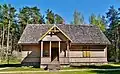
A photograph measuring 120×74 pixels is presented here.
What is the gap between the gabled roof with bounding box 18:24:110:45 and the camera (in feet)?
122

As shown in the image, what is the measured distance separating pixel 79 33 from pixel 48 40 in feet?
22.7

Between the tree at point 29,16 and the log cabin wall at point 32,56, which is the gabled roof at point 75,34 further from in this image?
the tree at point 29,16

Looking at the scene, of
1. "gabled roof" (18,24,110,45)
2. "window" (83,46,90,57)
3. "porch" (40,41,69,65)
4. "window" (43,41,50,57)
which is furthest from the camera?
"gabled roof" (18,24,110,45)

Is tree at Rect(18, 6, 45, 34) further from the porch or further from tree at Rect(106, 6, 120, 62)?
the porch

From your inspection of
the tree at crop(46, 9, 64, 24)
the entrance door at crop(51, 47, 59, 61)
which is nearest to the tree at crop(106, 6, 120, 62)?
the tree at crop(46, 9, 64, 24)

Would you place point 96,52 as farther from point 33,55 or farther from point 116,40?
point 116,40

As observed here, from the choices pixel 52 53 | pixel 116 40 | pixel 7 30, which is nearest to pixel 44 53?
pixel 52 53

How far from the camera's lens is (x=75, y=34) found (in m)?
39.4

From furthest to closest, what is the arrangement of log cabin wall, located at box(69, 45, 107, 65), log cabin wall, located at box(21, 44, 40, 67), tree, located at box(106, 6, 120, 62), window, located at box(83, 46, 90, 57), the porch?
tree, located at box(106, 6, 120, 62)
window, located at box(83, 46, 90, 57)
log cabin wall, located at box(69, 45, 107, 65)
log cabin wall, located at box(21, 44, 40, 67)
the porch

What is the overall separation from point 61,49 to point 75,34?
466 centimetres

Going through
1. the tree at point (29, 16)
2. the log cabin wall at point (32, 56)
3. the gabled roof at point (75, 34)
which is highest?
the tree at point (29, 16)

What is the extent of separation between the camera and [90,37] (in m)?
38.5

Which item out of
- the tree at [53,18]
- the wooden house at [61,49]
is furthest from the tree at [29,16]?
the wooden house at [61,49]

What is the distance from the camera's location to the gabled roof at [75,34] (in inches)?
1469
